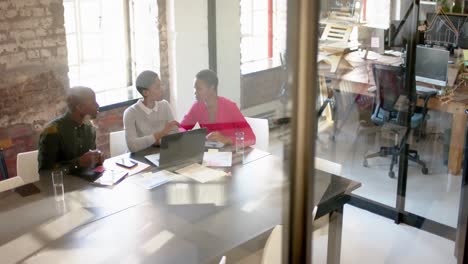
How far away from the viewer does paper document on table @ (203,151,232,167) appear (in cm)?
279

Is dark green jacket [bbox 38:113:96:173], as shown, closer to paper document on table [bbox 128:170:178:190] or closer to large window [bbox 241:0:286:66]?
paper document on table [bbox 128:170:178:190]

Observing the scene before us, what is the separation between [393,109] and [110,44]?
211cm

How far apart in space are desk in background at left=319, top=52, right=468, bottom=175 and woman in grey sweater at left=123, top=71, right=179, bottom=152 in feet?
3.26

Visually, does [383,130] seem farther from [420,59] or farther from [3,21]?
[3,21]

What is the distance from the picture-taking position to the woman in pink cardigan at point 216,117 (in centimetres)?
303

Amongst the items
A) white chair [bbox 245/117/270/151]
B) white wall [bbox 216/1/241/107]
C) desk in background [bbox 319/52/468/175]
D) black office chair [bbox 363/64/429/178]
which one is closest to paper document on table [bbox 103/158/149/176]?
white chair [bbox 245/117/270/151]

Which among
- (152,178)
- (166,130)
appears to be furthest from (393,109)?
(152,178)

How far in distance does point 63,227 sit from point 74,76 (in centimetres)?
175

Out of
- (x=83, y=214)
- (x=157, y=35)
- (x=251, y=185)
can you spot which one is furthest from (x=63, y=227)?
(x=157, y=35)

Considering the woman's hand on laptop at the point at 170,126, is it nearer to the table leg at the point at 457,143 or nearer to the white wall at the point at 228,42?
the white wall at the point at 228,42

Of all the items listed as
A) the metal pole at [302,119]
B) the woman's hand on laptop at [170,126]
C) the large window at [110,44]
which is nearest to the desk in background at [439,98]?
the woman's hand on laptop at [170,126]

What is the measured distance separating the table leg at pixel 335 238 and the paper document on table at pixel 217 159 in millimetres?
594

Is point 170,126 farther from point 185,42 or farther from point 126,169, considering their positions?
point 185,42

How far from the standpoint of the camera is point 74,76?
3.65 m
